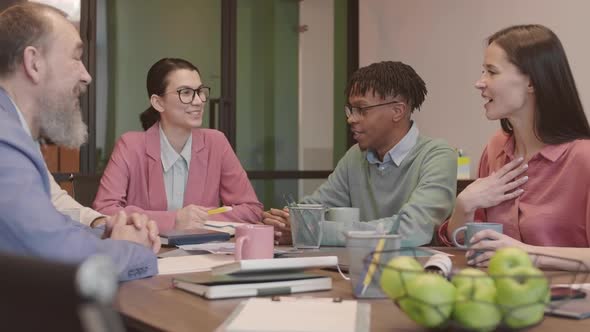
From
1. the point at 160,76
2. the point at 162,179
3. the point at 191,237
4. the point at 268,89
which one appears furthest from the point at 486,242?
the point at 268,89

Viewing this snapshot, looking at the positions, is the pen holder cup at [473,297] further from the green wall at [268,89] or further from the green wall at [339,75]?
the green wall at [339,75]

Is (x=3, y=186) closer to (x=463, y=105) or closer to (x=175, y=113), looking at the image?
(x=175, y=113)

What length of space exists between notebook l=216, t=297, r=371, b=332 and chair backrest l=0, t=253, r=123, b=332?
1.42 ft

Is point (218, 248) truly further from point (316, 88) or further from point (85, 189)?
point (316, 88)

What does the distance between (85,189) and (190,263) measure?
1363 mm

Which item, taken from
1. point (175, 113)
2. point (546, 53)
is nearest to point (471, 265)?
point (546, 53)

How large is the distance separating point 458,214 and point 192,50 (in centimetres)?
344

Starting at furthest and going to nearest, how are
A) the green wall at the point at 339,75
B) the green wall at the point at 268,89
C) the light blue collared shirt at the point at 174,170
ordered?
the green wall at the point at 339,75 → the green wall at the point at 268,89 → the light blue collared shirt at the point at 174,170

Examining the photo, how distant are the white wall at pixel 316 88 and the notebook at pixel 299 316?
169 inches

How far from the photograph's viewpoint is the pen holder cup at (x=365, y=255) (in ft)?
3.66

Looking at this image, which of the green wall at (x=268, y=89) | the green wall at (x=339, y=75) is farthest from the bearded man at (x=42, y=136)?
the green wall at (x=339, y=75)

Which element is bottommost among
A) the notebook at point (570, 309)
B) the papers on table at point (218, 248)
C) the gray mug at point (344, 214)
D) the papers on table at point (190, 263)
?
the papers on table at point (218, 248)

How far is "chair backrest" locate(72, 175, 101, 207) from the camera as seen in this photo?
275 cm

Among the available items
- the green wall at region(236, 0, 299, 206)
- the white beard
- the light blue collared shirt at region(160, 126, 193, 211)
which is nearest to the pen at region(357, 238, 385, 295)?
the white beard
